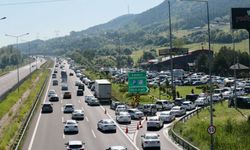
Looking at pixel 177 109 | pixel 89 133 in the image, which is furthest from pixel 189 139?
pixel 177 109

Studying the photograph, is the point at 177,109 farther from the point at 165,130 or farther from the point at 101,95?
the point at 101,95

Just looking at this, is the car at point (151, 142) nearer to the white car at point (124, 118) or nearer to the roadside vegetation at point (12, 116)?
the roadside vegetation at point (12, 116)

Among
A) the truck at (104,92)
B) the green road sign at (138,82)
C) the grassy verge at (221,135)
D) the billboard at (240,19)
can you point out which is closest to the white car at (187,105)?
the grassy verge at (221,135)

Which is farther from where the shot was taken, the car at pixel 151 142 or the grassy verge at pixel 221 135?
the car at pixel 151 142

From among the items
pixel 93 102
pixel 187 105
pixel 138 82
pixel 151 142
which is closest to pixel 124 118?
pixel 138 82

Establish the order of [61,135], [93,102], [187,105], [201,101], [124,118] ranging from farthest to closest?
[93,102] < [201,101] < [187,105] < [124,118] < [61,135]

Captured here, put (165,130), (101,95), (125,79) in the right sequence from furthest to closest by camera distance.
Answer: (125,79), (101,95), (165,130)

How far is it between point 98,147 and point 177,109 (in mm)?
24620

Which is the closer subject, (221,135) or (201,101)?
(221,135)

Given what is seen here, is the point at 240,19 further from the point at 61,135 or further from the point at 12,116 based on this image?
the point at 12,116

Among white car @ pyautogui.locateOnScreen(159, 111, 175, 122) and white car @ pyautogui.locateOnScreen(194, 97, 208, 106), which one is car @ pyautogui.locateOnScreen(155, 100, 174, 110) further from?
white car @ pyautogui.locateOnScreen(159, 111, 175, 122)

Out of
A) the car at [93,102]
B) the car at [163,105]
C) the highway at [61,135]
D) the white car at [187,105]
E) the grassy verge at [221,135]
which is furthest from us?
the car at [93,102]

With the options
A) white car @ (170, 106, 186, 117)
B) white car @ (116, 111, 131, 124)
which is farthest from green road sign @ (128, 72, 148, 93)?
white car @ (170, 106, 186, 117)

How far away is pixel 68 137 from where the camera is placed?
44656mm
